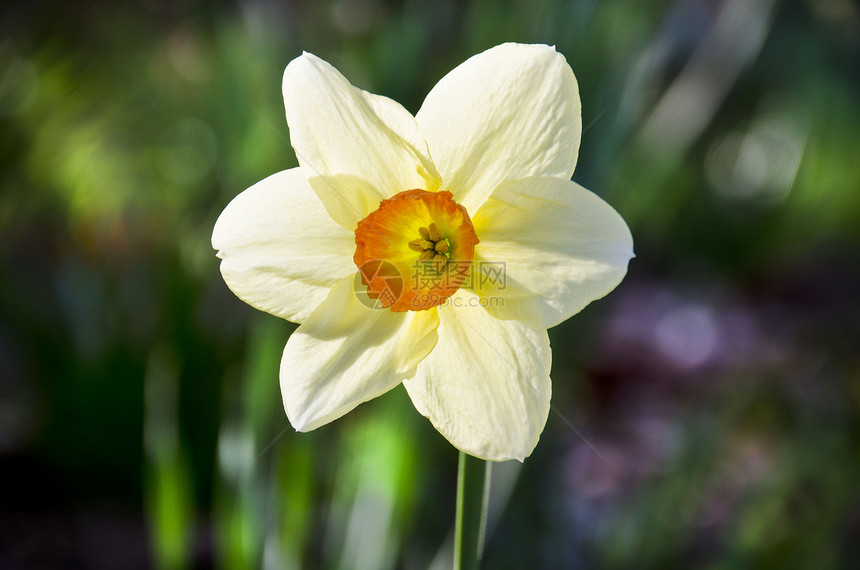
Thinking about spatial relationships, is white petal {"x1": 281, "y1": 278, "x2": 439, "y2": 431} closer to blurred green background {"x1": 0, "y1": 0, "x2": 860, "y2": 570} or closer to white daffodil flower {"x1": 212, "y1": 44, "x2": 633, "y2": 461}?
white daffodil flower {"x1": 212, "y1": 44, "x2": 633, "y2": 461}

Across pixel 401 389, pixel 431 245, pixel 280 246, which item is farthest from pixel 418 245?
pixel 401 389

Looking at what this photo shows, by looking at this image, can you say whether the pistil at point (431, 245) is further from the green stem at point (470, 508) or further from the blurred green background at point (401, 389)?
the blurred green background at point (401, 389)

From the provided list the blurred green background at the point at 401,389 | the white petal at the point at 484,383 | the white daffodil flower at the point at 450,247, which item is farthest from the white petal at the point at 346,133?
the blurred green background at the point at 401,389

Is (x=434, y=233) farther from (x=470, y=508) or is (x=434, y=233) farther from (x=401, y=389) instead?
(x=401, y=389)

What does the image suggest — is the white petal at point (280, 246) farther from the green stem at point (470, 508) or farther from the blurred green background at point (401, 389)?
the blurred green background at point (401, 389)

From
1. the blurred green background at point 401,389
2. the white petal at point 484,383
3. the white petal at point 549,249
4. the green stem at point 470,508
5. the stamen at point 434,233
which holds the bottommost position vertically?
the blurred green background at point 401,389

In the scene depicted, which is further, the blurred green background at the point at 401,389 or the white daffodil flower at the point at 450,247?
the blurred green background at the point at 401,389

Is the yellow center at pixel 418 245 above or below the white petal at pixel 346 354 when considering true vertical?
above

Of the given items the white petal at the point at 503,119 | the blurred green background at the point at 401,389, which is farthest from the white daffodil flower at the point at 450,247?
the blurred green background at the point at 401,389
